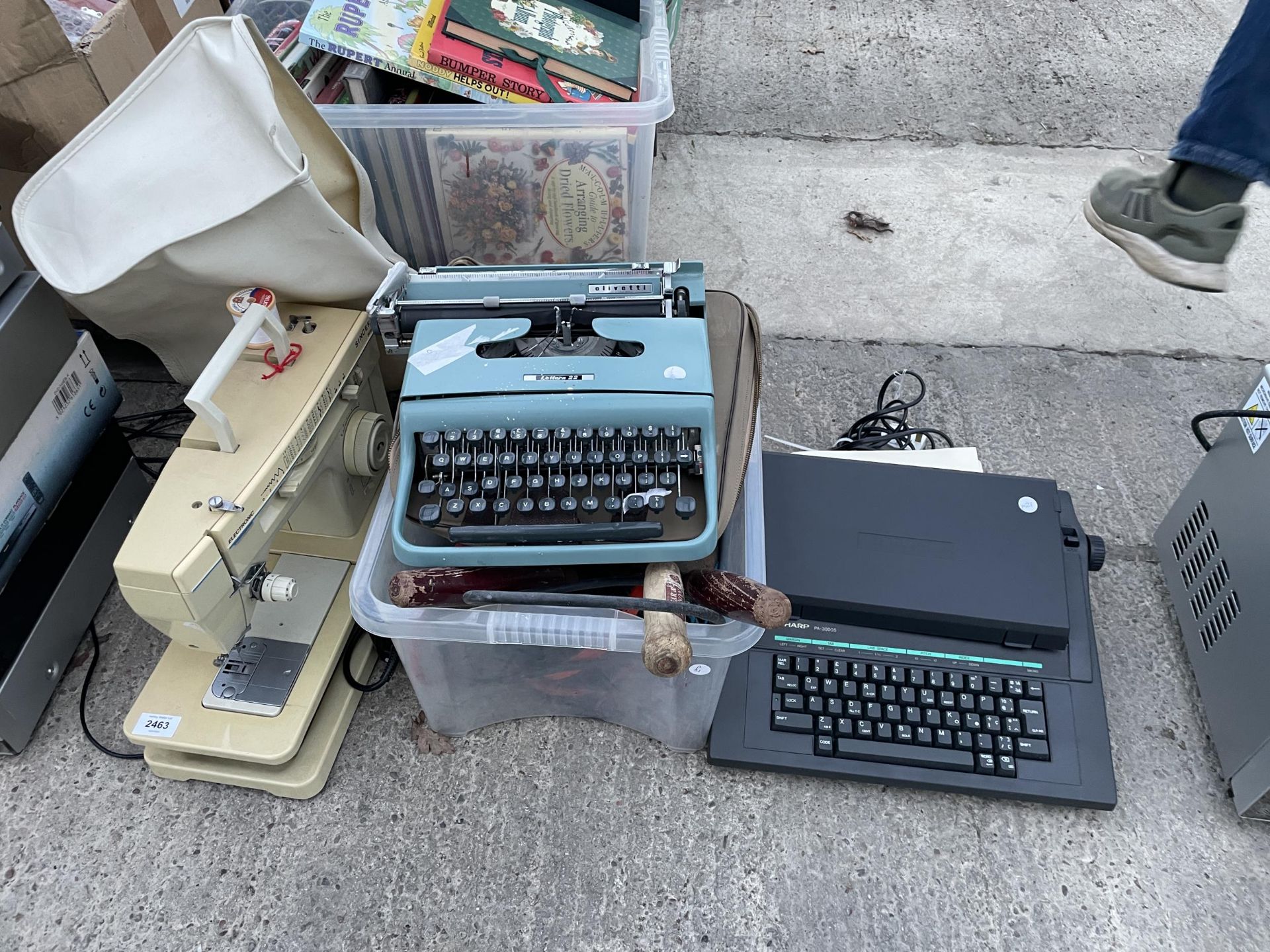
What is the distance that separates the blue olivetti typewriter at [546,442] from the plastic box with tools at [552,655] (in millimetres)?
64

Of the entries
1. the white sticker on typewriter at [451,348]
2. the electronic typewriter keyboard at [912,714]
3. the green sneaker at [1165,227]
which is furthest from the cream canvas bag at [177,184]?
the green sneaker at [1165,227]

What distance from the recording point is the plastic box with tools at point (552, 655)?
849mm

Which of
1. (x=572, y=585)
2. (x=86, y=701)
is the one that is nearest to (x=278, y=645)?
(x=86, y=701)

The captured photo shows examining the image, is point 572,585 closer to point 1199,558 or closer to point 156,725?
point 156,725

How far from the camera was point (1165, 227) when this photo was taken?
1.03 meters

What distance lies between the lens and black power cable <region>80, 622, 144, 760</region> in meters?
1.01

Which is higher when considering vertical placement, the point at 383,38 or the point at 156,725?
the point at 383,38

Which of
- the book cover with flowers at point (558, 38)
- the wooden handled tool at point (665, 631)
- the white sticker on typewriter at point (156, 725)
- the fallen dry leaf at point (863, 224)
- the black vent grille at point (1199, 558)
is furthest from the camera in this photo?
the fallen dry leaf at point (863, 224)

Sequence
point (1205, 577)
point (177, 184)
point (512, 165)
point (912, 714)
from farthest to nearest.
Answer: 1. point (512, 165)
2. point (1205, 577)
3. point (912, 714)
4. point (177, 184)

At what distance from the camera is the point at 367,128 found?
1.15 metres

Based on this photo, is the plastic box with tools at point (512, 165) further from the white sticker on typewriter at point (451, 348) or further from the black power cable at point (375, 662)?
the black power cable at point (375, 662)

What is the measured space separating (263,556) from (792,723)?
595mm

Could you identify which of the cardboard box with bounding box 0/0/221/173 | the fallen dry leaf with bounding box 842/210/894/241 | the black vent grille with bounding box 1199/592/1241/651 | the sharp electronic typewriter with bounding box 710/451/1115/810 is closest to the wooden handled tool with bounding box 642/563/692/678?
the sharp electronic typewriter with bounding box 710/451/1115/810

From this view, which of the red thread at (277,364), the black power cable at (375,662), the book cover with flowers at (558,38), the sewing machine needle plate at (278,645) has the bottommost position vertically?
the black power cable at (375,662)
